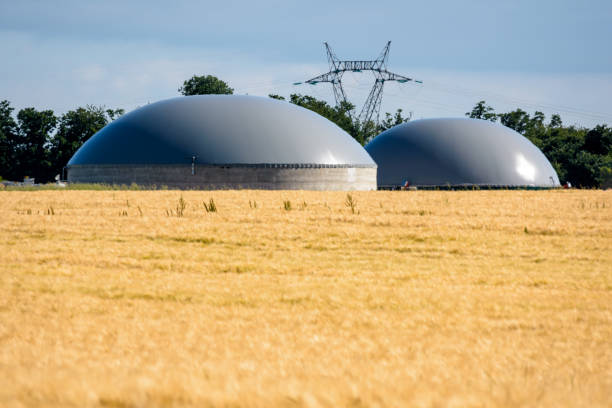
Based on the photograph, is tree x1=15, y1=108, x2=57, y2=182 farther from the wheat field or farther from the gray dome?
the wheat field

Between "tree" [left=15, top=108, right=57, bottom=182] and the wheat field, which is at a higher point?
"tree" [left=15, top=108, right=57, bottom=182]

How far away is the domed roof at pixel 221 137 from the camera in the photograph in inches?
1877

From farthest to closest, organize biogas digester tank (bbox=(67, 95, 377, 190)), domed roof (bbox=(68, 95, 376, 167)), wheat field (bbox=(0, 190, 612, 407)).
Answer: domed roof (bbox=(68, 95, 376, 167)), biogas digester tank (bbox=(67, 95, 377, 190)), wheat field (bbox=(0, 190, 612, 407))

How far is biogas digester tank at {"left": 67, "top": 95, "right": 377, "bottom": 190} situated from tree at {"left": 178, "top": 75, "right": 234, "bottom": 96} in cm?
4382

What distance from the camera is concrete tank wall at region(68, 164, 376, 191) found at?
1852 inches

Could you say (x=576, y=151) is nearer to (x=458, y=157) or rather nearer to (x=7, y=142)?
(x=458, y=157)

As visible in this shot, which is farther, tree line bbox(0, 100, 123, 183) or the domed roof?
tree line bbox(0, 100, 123, 183)

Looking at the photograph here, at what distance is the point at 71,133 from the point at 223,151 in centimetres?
4118

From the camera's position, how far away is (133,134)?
51.1 metres

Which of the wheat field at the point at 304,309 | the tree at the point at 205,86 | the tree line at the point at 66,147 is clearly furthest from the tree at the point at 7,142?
the wheat field at the point at 304,309

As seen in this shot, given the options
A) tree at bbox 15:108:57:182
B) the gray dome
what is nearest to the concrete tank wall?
the gray dome

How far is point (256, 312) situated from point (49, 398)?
20.6ft

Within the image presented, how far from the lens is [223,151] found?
1865 inches

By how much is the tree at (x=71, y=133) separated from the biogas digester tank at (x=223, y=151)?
2700 cm
